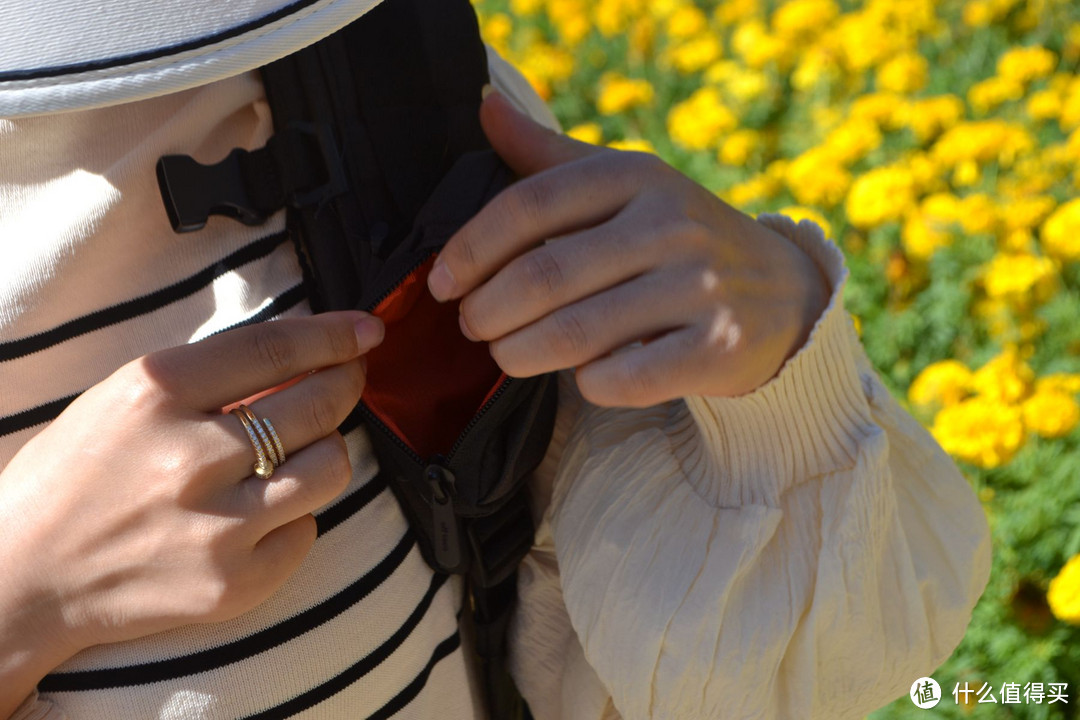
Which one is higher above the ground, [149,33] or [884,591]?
[149,33]

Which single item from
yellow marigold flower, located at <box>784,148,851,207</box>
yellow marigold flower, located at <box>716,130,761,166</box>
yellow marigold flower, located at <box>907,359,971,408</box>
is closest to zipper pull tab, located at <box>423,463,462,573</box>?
yellow marigold flower, located at <box>907,359,971,408</box>

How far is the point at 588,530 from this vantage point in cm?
79

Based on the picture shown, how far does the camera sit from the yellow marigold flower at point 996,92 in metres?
2.02

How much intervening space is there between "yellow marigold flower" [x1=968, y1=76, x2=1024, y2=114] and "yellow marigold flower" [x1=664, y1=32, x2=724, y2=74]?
76cm

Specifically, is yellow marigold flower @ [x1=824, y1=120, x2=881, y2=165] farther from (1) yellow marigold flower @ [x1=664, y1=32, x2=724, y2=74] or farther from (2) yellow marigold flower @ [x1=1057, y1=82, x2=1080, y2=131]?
(1) yellow marigold flower @ [x1=664, y1=32, x2=724, y2=74]

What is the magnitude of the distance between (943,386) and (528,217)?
1.19 meters

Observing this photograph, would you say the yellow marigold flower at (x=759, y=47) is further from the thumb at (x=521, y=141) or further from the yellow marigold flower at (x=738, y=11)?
the thumb at (x=521, y=141)

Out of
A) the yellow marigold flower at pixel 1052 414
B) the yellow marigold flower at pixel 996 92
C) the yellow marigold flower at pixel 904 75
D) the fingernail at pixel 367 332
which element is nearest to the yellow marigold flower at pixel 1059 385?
the yellow marigold flower at pixel 1052 414

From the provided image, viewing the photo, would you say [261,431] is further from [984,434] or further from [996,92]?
[996,92]

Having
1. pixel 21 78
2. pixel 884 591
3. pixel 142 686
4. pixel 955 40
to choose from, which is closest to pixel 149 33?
pixel 21 78

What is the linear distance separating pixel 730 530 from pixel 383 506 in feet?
0.91

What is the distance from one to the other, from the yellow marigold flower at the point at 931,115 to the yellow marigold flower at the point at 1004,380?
64 centimetres

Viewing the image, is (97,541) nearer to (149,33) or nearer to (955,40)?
(149,33)

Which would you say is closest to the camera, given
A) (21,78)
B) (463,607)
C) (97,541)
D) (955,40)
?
(21,78)
